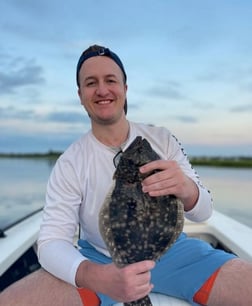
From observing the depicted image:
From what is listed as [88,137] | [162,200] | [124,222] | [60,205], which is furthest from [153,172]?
[88,137]

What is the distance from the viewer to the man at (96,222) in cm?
256

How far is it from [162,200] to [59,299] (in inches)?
42.0

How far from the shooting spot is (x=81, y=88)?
296 centimetres

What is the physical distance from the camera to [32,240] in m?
4.32

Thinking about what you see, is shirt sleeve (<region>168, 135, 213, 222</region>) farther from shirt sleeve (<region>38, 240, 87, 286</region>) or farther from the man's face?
shirt sleeve (<region>38, 240, 87, 286</region>)

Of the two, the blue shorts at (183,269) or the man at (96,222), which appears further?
the blue shorts at (183,269)

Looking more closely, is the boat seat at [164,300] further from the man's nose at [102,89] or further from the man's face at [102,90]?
the man's nose at [102,89]

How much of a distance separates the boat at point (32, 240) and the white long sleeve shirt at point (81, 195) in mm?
994

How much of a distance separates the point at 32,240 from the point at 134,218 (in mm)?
2623

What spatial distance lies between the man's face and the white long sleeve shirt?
0.72ft

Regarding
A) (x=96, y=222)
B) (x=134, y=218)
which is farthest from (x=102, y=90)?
(x=134, y=218)

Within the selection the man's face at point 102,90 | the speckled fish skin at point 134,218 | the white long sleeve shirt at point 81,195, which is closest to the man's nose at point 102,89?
the man's face at point 102,90

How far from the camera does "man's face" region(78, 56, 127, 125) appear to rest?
9.35ft

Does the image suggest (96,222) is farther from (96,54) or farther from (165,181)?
(96,54)
